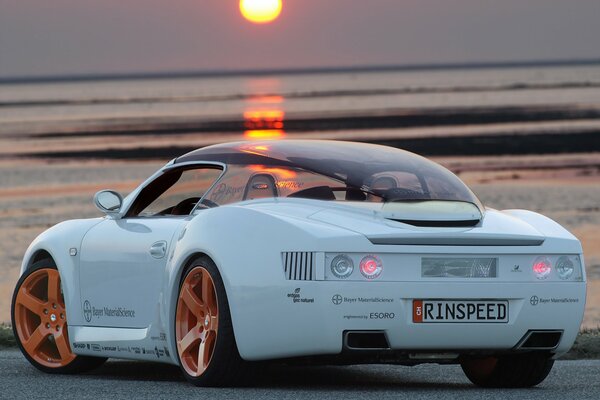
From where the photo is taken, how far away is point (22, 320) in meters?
9.65

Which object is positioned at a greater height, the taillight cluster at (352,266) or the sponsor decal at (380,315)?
the taillight cluster at (352,266)

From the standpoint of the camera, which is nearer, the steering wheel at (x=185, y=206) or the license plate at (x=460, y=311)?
the license plate at (x=460, y=311)

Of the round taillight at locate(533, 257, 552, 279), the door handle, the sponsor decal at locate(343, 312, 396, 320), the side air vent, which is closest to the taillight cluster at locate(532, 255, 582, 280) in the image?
the round taillight at locate(533, 257, 552, 279)

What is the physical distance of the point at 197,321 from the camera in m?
8.07

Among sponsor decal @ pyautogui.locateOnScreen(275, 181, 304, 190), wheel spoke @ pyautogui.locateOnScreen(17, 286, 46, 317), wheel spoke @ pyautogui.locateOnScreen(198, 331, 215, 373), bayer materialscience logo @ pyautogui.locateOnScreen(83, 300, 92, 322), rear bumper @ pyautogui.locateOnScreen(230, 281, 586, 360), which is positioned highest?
sponsor decal @ pyautogui.locateOnScreen(275, 181, 304, 190)

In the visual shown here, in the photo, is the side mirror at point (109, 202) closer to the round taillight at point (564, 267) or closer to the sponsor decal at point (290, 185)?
the sponsor decal at point (290, 185)

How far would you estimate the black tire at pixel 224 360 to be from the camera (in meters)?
7.68

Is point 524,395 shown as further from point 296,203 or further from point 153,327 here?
point 153,327

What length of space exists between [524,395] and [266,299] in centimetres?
140

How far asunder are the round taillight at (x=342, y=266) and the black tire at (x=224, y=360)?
659mm

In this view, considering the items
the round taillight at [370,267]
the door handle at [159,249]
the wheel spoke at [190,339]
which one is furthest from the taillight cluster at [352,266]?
the door handle at [159,249]

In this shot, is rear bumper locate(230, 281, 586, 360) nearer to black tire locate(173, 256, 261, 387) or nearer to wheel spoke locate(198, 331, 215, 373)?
black tire locate(173, 256, 261, 387)

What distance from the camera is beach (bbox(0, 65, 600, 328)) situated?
31531 mm

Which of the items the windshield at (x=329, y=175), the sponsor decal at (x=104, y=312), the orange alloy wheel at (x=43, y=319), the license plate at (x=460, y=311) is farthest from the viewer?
the orange alloy wheel at (x=43, y=319)
